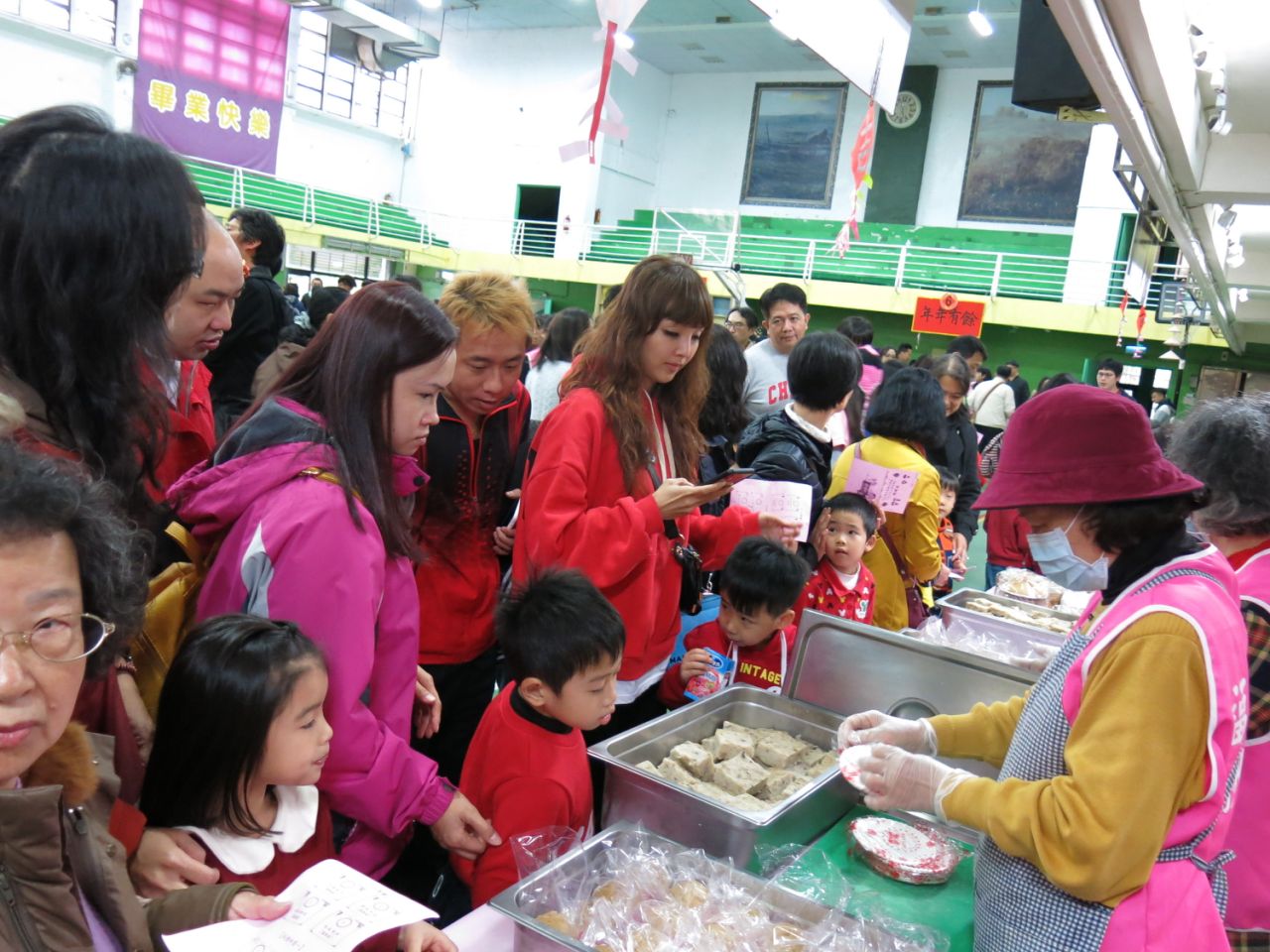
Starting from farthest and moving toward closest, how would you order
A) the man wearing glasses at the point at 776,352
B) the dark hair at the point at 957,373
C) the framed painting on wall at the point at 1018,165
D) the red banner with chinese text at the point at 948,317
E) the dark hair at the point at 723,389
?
the framed painting on wall at the point at 1018,165
the red banner with chinese text at the point at 948,317
the dark hair at the point at 957,373
the man wearing glasses at the point at 776,352
the dark hair at the point at 723,389

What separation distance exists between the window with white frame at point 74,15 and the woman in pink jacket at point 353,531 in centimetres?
1735

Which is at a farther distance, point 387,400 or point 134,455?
point 387,400

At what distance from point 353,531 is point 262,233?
10.2 feet

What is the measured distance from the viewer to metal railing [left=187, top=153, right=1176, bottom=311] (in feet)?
51.9

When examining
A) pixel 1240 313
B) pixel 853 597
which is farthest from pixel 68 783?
pixel 1240 313

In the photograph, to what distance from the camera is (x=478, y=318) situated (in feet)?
7.18

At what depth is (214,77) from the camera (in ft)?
44.4

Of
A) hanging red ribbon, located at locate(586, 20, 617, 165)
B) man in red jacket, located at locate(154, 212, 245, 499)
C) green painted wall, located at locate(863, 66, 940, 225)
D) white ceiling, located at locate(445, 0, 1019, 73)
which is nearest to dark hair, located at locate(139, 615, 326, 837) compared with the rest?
man in red jacket, located at locate(154, 212, 245, 499)

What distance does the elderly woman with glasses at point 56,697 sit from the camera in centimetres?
83

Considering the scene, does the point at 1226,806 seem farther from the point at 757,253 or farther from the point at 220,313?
the point at 757,253

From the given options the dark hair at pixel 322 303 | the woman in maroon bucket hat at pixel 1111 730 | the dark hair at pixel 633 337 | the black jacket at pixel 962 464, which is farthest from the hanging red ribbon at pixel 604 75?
the dark hair at pixel 322 303

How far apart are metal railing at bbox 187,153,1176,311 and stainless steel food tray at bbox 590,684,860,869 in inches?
569

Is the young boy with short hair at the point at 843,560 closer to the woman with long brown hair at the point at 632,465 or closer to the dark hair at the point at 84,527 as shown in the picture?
the woman with long brown hair at the point at 632,465

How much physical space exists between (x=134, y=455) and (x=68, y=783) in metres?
0.48
